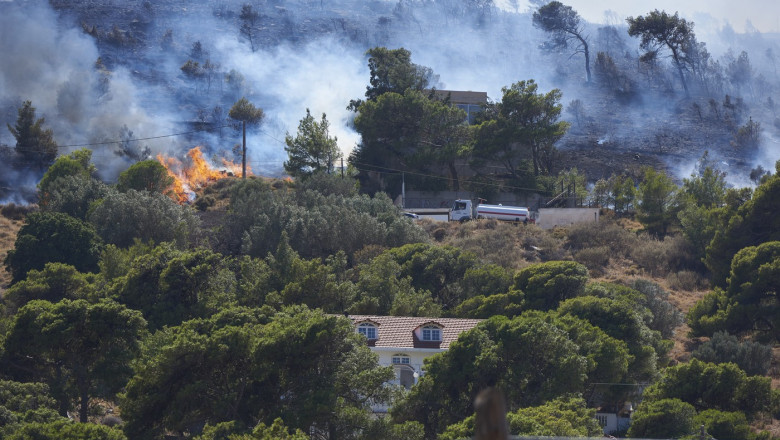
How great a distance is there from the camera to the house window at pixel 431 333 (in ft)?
143

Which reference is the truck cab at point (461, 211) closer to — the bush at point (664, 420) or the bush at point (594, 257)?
the bush at point (594, 257)

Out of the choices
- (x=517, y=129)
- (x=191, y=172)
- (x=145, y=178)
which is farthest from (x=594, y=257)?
(x=191, y=172)

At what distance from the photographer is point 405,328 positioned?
44.3 metres

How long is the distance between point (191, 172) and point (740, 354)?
5171 cm

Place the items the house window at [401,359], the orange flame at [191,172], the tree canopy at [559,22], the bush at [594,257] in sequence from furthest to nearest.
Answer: the tree canopy at [559,22], the orange flame at [191,172], the bush at [594,257], the house window at [401,359]

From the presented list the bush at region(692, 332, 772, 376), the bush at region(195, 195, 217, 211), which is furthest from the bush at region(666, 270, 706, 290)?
the bush at region(195, 195, 217, 211)

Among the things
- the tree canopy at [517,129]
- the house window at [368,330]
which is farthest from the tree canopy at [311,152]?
the house window at [368,330]

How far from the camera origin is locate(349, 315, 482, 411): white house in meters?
42.7

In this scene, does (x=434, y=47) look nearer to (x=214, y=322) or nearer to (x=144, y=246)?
(x=144, y=246)

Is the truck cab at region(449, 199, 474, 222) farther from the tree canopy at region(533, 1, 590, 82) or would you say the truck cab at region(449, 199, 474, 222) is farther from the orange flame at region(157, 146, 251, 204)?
the tree canopy at region(533, 1, 590, 82)

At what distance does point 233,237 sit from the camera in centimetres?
6606

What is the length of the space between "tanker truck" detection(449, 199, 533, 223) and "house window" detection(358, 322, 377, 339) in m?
30.2

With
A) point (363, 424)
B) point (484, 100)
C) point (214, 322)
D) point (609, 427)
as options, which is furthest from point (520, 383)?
point (484, 100)

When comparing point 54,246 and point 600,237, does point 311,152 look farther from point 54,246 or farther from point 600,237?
point 54,246
